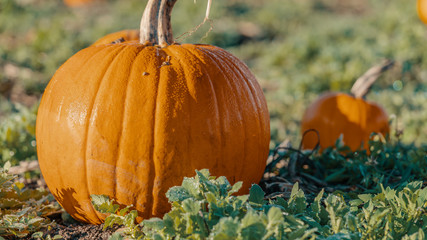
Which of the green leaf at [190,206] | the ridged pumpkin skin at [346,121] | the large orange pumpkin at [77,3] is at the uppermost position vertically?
the large orange pumpkin at [77,3]

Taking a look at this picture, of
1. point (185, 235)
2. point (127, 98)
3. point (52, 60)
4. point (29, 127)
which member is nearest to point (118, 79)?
point (127, 98)

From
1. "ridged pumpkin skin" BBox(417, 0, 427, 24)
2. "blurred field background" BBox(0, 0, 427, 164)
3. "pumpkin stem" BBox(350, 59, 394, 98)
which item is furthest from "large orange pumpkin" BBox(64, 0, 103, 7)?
"pumpkin stem" BBox(350, 59, 394, 98)

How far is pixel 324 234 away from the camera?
1.76m

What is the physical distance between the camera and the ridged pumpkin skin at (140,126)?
2.06m

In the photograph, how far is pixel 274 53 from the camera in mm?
7965

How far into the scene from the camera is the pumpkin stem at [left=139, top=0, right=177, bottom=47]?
2.39 m

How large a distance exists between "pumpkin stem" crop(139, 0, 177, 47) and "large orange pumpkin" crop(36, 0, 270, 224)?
14 cm

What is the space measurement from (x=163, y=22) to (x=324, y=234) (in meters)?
1.43

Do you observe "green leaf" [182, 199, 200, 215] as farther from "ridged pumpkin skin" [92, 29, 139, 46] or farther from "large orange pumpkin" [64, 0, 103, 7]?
"large orange pumpkin" [64, 0, 103, 7]

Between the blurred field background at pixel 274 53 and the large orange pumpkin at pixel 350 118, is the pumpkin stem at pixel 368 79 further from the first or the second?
the blurred field background at pixel 274 53

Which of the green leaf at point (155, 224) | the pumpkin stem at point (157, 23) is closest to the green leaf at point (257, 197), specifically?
the green leaf at point (155, 224)

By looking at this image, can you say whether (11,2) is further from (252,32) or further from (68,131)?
(68,131)

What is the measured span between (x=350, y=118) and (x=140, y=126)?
8.43ft

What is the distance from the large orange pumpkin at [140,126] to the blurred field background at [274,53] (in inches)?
47.8
